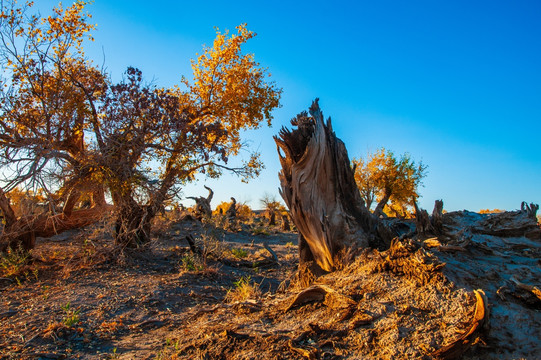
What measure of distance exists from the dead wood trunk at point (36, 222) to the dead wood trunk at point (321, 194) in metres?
6.38

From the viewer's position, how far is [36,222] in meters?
10.7

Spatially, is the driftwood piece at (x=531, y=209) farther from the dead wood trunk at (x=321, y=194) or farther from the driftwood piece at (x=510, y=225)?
the dead wood trunk at (x=321, y=194)

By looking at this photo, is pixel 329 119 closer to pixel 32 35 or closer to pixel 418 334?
pixel 418 334

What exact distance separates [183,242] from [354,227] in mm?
10313

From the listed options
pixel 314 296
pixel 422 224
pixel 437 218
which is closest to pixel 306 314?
pixel 314 296

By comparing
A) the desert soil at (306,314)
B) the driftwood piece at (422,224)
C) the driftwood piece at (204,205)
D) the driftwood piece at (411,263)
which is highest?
the driftwood piece at (204,205)

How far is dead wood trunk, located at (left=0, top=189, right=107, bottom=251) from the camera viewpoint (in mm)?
10102

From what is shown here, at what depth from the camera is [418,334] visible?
3.84 metres

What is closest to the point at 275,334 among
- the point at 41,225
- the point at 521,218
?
the point at 521,218

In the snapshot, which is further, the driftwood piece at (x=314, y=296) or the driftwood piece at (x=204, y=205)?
the driftwood piece at (x=204, y=205)

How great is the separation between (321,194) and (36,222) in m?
8.52

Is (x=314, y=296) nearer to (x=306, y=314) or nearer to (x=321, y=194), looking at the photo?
(x=306, y=314)

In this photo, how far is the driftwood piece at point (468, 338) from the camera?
3.49 meters

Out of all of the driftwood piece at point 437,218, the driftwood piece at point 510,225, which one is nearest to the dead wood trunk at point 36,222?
the driftwood piece at point 437,218
